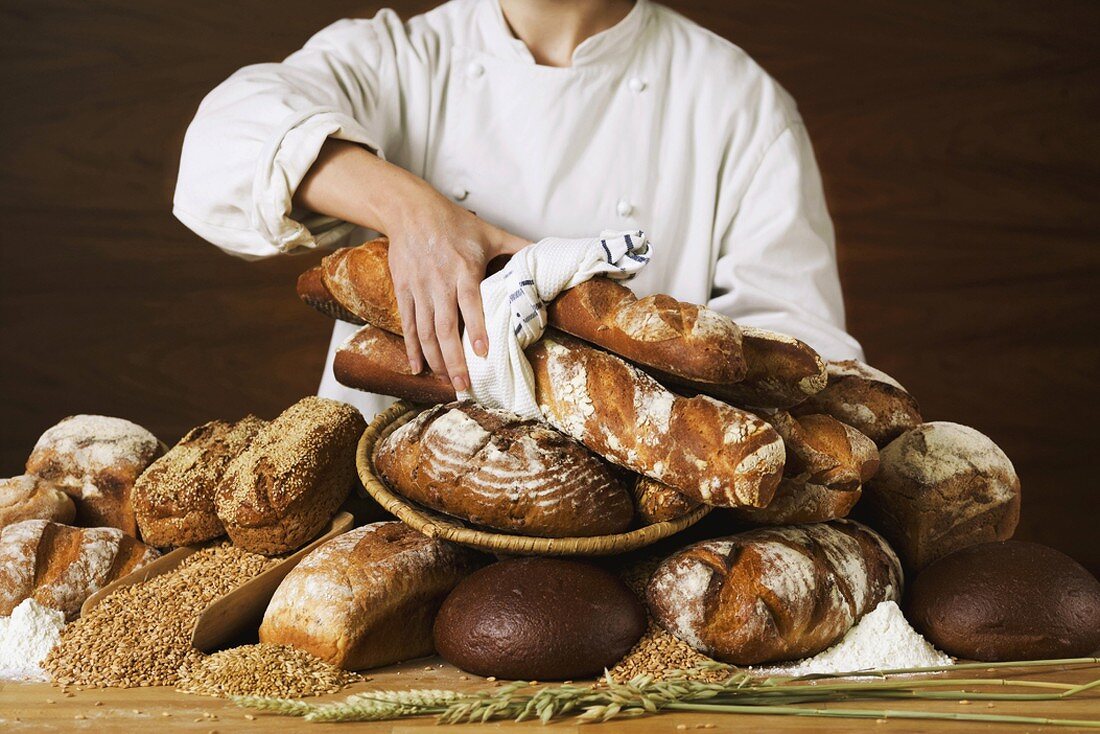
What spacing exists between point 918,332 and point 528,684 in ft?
7.62

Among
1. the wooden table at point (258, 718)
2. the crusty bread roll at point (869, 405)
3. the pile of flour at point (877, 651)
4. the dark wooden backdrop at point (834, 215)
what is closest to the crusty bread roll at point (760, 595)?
the pile of flour at point (877, 651)

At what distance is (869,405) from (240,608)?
0.80m

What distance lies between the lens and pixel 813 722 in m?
1.03

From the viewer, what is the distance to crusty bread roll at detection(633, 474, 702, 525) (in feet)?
3.93

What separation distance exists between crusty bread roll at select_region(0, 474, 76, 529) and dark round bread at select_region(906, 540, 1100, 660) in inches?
39.7

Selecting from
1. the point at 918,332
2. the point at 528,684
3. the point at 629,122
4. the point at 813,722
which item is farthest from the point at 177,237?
the point at 813,722

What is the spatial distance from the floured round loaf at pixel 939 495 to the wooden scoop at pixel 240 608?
673mm

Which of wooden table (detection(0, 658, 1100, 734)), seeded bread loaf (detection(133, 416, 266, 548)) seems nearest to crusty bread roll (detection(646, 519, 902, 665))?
wooden table (detection(0, 658, 1100, 734))

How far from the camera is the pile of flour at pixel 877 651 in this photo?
117 centimetres

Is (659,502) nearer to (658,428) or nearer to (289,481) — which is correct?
(658,428)

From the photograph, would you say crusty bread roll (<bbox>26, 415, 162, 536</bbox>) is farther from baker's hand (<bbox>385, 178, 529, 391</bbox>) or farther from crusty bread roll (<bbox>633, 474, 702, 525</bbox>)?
crusty bread roll (<bbox>633, 474, 702, 525</bbox>)

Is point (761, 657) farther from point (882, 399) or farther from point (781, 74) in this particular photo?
point (781, 74)

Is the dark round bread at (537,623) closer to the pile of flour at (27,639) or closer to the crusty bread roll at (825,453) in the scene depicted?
the crusty bread roll at (825,453)

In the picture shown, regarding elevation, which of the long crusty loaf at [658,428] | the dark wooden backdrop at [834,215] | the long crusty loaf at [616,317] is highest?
the long crusty loaf at [616,317]
